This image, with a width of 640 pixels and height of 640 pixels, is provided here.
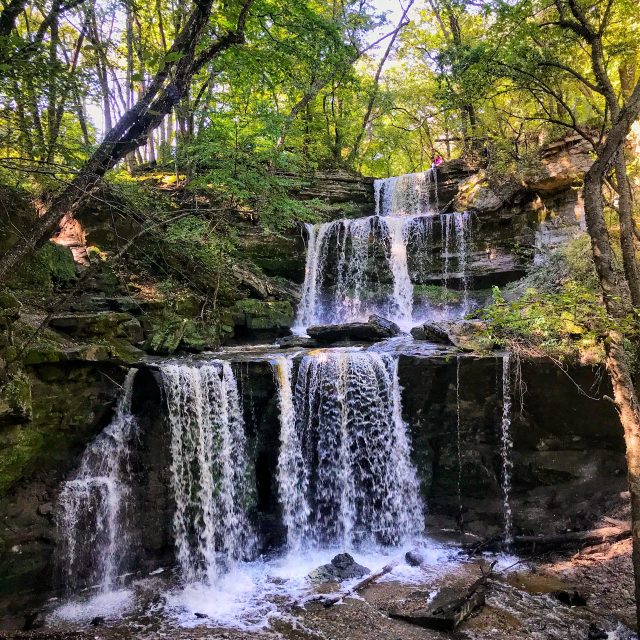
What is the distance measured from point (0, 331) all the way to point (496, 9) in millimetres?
8034

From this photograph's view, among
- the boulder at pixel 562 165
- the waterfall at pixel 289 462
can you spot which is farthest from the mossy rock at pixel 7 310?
the boulder at pixel 562 165

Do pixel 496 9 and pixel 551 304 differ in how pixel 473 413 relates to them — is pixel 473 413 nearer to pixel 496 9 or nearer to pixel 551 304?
pixel 551 304

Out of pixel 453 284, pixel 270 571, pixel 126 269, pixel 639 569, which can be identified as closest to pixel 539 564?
pixel 639 569

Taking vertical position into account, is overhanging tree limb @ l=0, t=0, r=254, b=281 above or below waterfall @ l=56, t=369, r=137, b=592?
above

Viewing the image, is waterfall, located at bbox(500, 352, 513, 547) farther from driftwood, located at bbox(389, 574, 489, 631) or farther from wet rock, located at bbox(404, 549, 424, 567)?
driftwood, located at bbox(389, 574, 489, 631)

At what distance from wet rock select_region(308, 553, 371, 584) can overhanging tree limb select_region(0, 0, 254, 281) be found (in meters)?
6.03

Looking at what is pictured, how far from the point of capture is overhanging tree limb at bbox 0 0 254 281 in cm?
524

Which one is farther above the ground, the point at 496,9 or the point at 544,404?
the point at 496,9

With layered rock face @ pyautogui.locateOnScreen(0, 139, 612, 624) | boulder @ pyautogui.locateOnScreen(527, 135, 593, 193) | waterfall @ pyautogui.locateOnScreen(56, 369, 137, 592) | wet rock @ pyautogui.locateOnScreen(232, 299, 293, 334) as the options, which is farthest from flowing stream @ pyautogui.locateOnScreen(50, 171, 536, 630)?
boulder @ pyautogui.locateOnScreen(527, 135, 593, 193)

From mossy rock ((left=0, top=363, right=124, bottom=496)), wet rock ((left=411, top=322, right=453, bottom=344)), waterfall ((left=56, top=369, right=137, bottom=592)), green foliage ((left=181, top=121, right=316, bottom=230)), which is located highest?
green foliage ((left=181, top=121, right=316, bottom=230))

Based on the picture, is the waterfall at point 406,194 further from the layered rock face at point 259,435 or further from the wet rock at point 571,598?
the wet rock at point 571,598

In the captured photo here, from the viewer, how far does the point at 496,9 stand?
6.44 m

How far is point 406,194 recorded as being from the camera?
1677 cm

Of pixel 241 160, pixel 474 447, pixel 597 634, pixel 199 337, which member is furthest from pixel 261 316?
pixel 597 634
